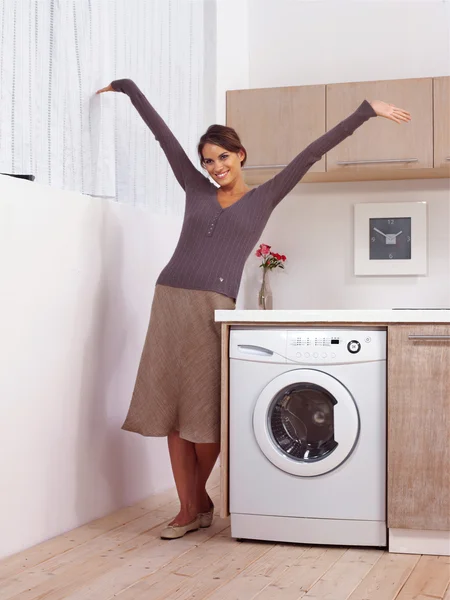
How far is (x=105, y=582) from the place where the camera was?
90.6 inches

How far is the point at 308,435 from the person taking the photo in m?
2.81

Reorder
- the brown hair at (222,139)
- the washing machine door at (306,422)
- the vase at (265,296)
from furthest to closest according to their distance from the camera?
the vase at (265,296), the brown hair at (222,139), the washing machine door at (306,422)

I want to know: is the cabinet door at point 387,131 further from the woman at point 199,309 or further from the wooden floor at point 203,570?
the wooden floor at point 203,570

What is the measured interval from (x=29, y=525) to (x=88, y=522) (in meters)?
0.38

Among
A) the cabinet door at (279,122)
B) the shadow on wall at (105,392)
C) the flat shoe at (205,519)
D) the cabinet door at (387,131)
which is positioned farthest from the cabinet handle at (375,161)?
the flat shoe at (205,519)

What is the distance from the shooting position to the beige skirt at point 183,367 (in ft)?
9.21

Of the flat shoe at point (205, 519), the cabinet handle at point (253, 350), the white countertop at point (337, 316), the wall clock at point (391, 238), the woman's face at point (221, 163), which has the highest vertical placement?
the woman's face at point (221, 163)

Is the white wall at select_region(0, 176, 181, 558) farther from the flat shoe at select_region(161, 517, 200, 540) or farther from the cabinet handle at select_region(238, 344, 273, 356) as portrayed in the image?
the cabinet handle at select_region(238, 344, 273, 356)

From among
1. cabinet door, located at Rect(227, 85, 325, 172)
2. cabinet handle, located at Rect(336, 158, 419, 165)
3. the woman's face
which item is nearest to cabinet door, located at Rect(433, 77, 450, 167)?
cabinet handle, located at Rect(336, 158, 419, 165)

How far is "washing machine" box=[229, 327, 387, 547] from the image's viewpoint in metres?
2.70

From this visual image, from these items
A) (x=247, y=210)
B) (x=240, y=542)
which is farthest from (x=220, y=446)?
(x=247, y=210)

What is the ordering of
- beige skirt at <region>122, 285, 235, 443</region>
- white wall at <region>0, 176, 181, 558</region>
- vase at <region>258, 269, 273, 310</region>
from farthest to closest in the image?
1. vase at <region>258, 269, 273, 310</region>
2. beige skirt at <region>122, 285, 235, 443</region>
3. white wall at <region>0, 176, 181, 558</region>

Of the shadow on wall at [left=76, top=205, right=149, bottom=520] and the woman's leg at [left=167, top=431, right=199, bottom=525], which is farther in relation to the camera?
the shadow on wall at [left=76, top=205, right=149, bottom=520]

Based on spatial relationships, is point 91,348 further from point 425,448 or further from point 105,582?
point 425,448
